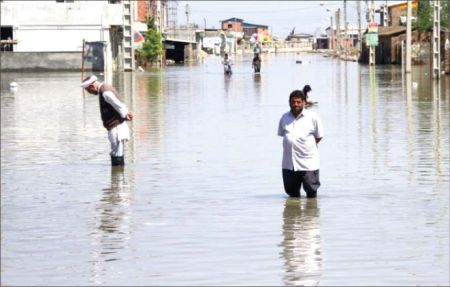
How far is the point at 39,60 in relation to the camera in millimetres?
70688

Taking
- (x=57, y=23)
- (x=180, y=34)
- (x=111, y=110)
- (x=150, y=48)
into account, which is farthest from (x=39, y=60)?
(x=111, y=110)

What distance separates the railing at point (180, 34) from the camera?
361ft

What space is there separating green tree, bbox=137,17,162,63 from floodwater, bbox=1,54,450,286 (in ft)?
180

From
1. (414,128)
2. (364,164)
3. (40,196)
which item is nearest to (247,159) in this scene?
(364,164)

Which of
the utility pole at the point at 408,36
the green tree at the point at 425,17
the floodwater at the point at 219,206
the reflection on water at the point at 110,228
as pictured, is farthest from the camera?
the green tree at the point at 425,17

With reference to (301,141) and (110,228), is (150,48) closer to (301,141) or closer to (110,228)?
(301,141)

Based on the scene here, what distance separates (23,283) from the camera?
9.10m

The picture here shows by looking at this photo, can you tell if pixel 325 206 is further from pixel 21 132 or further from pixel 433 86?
pixel 433 86

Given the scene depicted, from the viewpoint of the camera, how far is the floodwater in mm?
9648

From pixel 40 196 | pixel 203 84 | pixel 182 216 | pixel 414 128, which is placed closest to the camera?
pixel 182 216

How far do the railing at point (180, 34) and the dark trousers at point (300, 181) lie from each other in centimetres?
9240

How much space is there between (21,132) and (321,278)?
15.7 m

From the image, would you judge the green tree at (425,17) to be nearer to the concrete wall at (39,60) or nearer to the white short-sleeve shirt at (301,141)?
the concrete wall at (39,60)

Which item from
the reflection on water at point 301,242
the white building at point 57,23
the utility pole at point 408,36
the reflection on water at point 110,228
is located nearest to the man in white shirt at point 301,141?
the reflection on water at point 301,242
